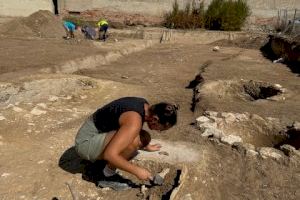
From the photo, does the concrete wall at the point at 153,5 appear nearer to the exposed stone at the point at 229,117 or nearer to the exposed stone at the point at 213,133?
the exposed stone at the point at 229,117

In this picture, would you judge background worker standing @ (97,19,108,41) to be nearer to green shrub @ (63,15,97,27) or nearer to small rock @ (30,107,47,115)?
green shrub @ (63,15,97,27)

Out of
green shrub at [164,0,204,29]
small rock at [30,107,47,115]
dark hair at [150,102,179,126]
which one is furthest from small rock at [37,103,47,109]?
green shrub at [164,0,204,29]

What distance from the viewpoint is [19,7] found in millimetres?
18031

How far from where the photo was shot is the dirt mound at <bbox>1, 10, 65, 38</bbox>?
48.9 ft

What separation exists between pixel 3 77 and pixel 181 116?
3.42 metres

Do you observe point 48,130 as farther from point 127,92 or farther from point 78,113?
point 127,92

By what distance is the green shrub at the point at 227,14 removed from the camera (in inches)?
722

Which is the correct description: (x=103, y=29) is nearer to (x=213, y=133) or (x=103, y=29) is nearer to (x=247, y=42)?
(x=247, y=42)

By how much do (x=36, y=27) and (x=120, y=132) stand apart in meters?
13.7

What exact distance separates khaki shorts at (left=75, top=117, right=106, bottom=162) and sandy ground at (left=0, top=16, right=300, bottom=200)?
0.41 meters

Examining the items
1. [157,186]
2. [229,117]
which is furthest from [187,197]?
[229,117]

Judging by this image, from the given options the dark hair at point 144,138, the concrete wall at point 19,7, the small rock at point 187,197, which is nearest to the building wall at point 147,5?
the concrete wall at point 19,7

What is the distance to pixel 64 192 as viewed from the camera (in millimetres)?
3762

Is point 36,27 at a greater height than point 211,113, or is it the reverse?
point 36,27
